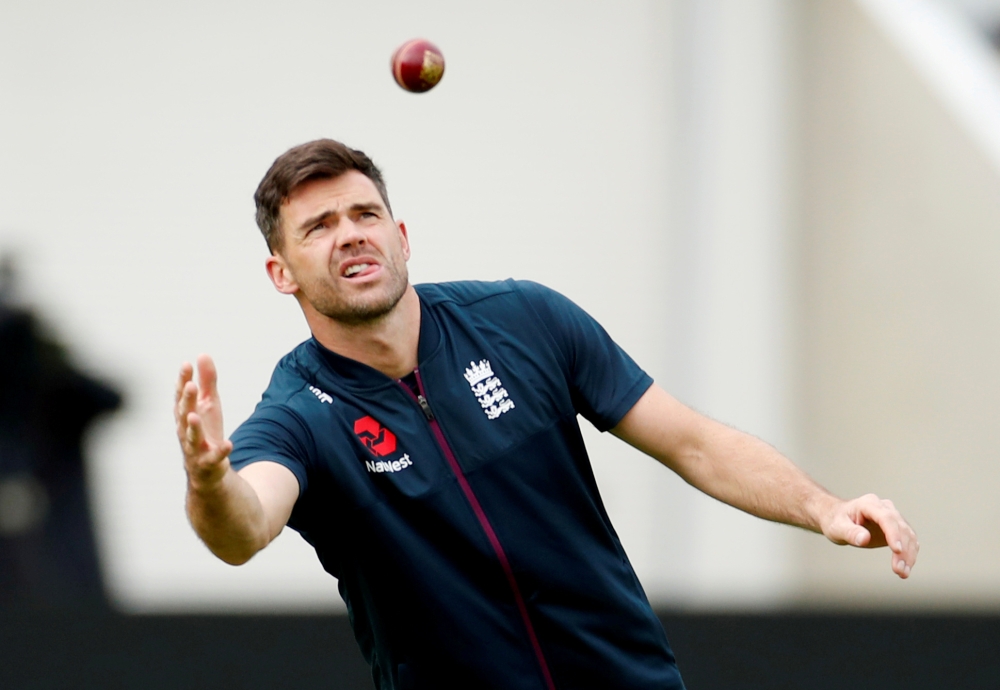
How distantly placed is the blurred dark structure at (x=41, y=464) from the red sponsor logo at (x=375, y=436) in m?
4.73

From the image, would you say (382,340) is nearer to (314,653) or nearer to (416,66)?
(416,66)

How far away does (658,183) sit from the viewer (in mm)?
9898

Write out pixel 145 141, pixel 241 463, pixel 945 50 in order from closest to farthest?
pixel 241 463 < pixel 945 50 < pixel 145 141

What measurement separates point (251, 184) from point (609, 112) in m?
2.59

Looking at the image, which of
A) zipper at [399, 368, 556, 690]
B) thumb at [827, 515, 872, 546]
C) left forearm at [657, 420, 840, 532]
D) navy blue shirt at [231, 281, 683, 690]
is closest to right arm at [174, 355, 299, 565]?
navy blue shirt at [231, 281, 683, 690]

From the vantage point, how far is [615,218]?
9867 millimetres

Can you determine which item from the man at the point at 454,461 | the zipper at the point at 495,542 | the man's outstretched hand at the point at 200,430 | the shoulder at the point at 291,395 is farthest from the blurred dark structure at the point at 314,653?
the man's outstretched hand at the point at 200,430

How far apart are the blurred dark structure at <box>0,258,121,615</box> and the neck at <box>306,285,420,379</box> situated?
4.62 meters

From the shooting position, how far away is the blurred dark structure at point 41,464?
8.02m

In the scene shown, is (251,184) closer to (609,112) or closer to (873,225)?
(609,112)

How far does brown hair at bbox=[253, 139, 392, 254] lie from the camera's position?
3701mm

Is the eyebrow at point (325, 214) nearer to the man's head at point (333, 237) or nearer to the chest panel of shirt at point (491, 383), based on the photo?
the man's head at point (333, 237)

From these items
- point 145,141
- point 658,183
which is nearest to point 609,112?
point 658,183

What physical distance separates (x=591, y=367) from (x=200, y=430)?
123 cm
